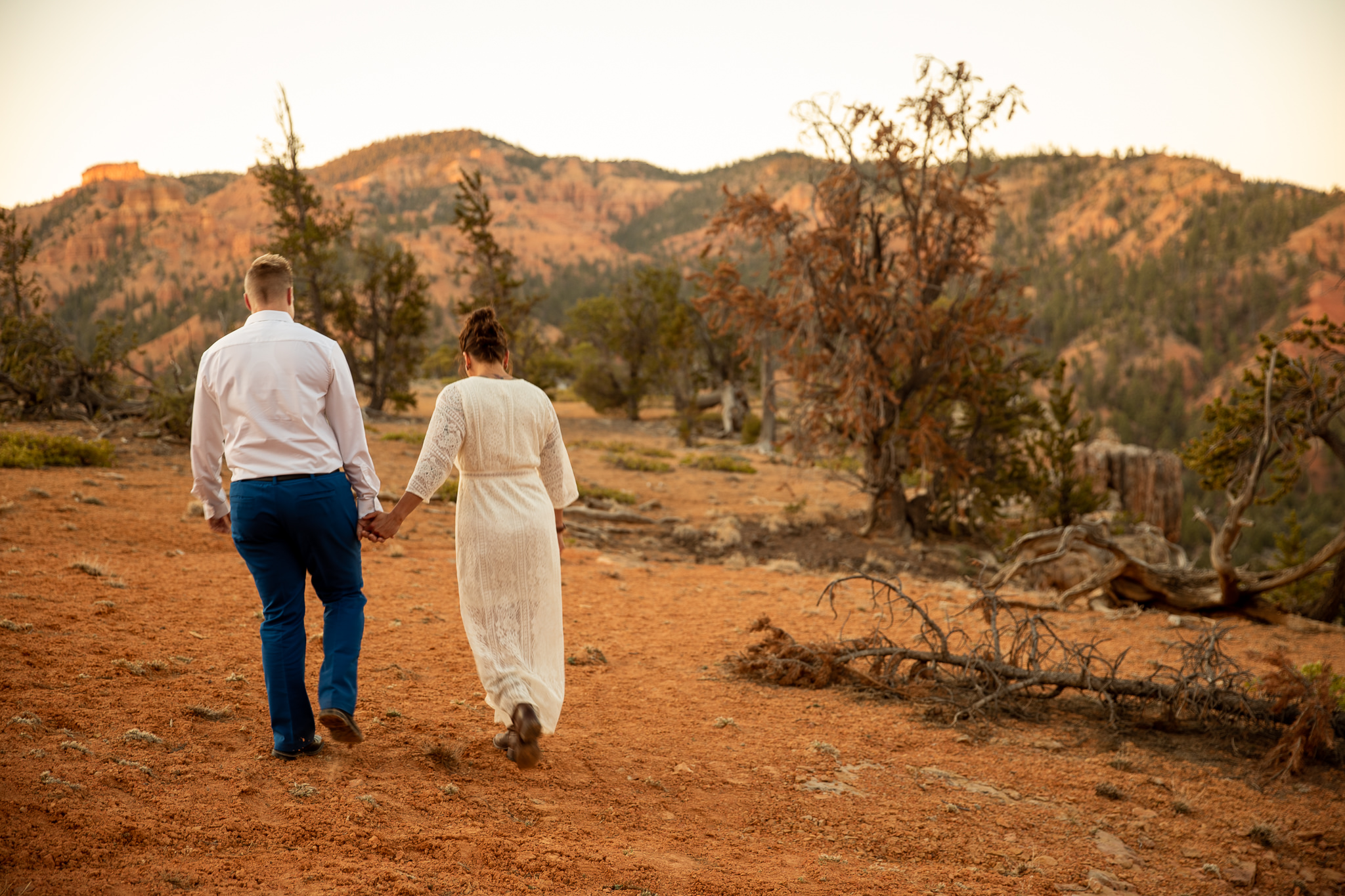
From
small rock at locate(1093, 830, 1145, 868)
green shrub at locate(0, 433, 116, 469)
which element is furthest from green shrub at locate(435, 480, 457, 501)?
small rock at locate(1093, 830, 1145, 868)

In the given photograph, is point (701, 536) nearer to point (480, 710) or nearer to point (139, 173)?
point (480, 710)

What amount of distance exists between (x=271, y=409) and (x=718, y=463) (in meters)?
15.7

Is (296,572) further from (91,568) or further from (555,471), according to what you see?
(91,568)

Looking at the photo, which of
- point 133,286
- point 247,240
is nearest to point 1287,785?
point 133,286

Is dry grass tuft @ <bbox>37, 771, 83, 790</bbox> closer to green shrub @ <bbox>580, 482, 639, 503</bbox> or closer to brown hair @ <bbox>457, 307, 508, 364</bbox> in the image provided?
brown hair @ <bbox>457, 307, 508, 364</bbox>

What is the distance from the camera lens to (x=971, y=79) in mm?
10602

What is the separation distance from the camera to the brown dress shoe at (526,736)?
323 centimetres

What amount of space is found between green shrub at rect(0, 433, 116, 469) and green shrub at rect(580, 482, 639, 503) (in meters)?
6.36

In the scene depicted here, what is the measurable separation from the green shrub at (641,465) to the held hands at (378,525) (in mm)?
13660

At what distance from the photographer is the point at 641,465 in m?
17.3

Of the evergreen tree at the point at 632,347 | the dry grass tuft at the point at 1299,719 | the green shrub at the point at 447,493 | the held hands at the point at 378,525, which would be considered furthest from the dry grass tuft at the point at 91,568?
the evergreen tree at the point at 632,347

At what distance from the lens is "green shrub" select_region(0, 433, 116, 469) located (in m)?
9.08

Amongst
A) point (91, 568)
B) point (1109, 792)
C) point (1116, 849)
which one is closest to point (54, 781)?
point (91, 568)

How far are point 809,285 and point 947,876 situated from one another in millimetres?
9549
